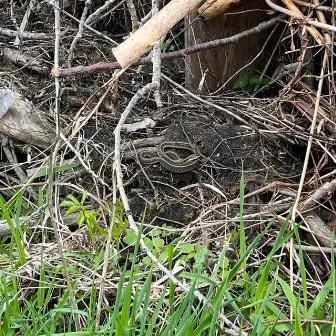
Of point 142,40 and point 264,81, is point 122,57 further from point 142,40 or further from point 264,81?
point 264,81

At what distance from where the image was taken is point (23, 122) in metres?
3.37

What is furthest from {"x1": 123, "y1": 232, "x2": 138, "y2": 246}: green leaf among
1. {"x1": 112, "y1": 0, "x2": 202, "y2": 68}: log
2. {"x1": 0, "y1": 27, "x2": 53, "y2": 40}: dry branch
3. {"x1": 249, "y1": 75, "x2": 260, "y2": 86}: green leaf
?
{"x1": 0, "y1": 27, "x2": 53, "y2": 40}: dry branch

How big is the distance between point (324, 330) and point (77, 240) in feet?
4.05

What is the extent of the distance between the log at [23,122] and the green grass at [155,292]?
0.56 metres

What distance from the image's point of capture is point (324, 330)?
214 cm

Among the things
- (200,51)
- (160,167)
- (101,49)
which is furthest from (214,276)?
(101,49)

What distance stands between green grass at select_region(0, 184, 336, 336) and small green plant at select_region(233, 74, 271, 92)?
132 centimetres

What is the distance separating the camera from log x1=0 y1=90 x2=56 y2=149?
3303mm

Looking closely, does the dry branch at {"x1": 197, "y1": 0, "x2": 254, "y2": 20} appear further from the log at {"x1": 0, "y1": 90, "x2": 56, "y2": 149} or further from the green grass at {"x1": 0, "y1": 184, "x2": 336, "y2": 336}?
the green grass at {"x1": 0, "y1": 184, "x2": 336, "y2": 336}

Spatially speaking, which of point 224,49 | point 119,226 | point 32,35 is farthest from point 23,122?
point 224,49

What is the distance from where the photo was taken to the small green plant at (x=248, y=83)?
12.3 feet

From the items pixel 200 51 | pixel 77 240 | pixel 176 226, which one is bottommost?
pixel 176 226

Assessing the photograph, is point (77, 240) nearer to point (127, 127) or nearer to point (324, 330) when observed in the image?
point (127, 127)

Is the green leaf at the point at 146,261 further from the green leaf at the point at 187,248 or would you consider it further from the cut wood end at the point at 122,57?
the cut wood end at the point at 122,57
